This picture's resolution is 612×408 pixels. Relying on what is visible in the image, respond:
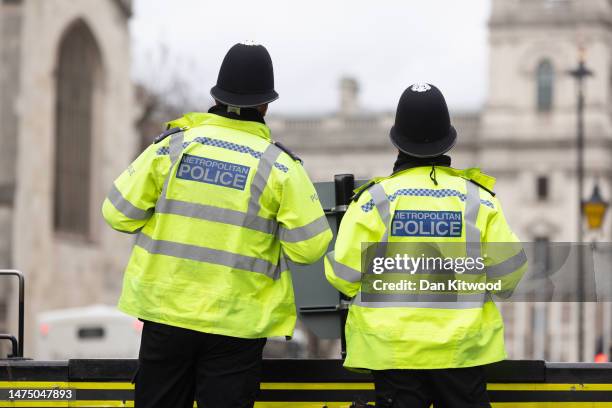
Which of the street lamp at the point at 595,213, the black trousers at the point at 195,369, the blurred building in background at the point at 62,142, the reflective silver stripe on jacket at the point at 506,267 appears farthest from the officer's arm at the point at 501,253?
the blurred building in background at the point at 62,142

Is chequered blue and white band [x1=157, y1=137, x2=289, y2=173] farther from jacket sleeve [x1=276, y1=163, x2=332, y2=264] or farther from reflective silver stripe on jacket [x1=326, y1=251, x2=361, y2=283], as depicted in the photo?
reflective silver stripe on jacket [x1=326, y1=251, x2=361, y2=283]

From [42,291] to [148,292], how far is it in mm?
23790

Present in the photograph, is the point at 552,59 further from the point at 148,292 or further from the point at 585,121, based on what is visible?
the point at 148,292

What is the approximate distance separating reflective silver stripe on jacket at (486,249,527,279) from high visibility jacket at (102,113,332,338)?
2.40ft

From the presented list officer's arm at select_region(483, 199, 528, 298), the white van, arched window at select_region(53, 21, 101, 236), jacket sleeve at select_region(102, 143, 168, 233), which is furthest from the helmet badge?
arched window at select_region(53, 21, 101, 236)

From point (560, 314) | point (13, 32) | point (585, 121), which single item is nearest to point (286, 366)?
point (13, 32)

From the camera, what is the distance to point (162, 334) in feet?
16.9

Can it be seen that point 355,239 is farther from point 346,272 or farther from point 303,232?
point 303,232

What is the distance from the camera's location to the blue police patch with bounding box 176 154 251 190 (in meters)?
5.25

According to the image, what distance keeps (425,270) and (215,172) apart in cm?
100

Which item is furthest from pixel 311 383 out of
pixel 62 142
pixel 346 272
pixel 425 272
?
pixel 62 142

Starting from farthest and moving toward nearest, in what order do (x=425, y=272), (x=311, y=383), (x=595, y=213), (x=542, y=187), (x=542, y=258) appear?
1. (x=542, y=187)
2. (x=595, y=213)
3. (x=542, y=258)
4. (x=311, y=383)
5. (x=425, y=272)

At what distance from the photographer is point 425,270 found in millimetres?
5180

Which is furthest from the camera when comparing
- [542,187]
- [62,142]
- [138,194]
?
[542,187]
